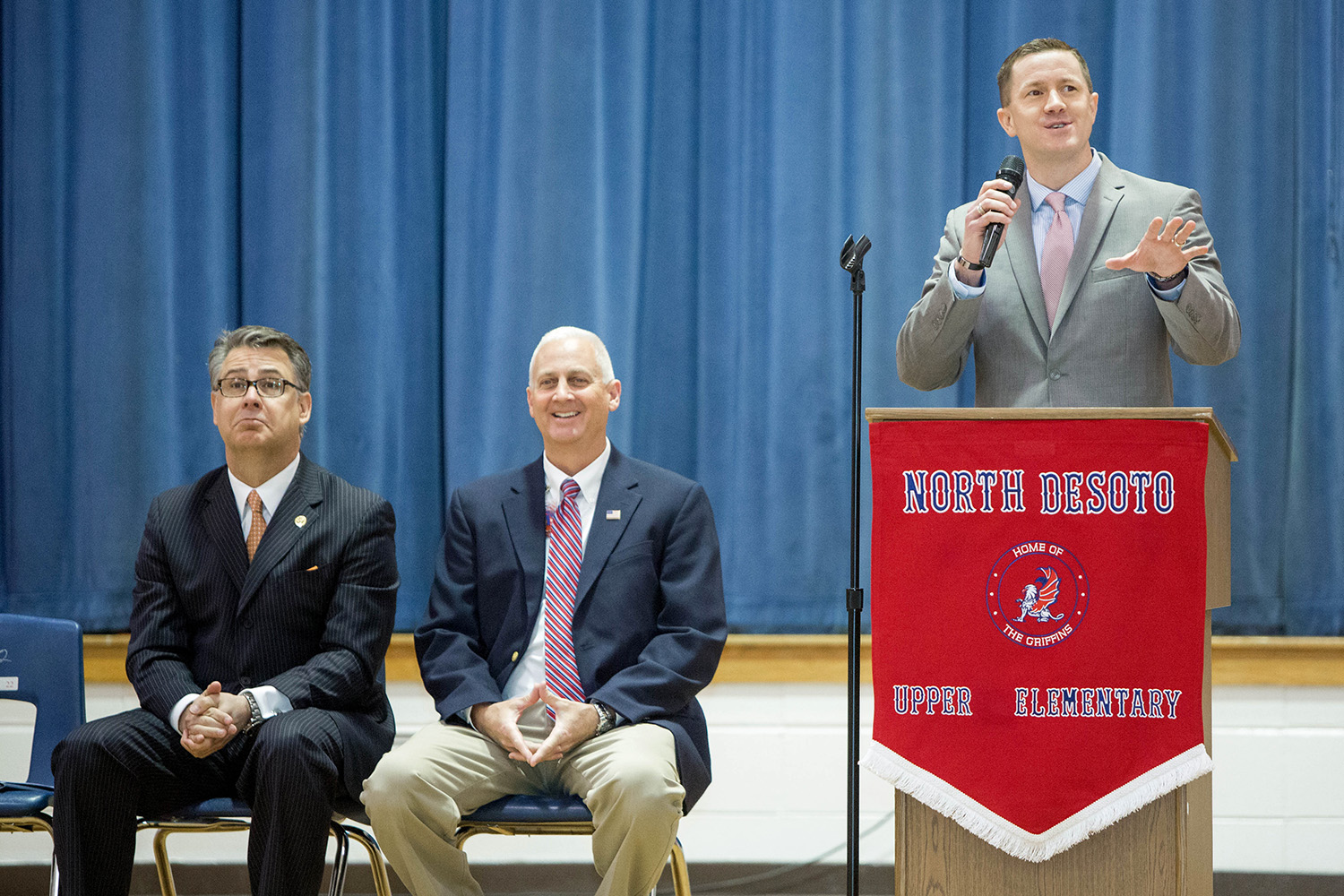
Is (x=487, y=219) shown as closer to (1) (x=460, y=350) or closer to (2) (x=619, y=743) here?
(1) (x=460, y=350)

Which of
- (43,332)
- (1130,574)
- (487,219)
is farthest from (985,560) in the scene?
(43,332)

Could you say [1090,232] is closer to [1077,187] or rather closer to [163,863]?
[1077,187]

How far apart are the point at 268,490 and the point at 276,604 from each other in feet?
0.95

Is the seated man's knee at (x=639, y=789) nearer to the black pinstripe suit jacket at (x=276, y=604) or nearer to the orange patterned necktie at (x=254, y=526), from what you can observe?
the black pinstripe suit jacket at (x=276, y=604)

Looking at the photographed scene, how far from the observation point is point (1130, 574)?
1.93 m

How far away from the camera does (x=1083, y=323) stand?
225 cm

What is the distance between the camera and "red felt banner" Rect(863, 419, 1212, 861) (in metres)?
1.92

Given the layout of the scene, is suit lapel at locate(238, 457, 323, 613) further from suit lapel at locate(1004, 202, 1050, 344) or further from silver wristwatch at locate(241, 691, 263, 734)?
suit lapel at locate(1004, 202, 1050, 344)

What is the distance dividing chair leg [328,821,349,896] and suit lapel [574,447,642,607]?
0.69 meters

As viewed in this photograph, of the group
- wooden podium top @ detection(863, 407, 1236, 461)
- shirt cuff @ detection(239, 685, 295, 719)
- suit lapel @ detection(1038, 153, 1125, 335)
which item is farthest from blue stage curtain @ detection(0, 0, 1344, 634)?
wooden podium top @ detection(863, 407, 1236, 461)

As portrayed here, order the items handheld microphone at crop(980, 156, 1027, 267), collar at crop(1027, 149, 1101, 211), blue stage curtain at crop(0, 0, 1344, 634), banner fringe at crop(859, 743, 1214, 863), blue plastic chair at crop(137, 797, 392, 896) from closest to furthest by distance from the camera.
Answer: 1. banner fringe at crop(859, 743, 1214, 863)
2. handheld microphone at crop(980, 156, 1027, 267)
3. collar at crop(1027, 149, 1101, 211)
4. blue plastic chair at crop(137, 797, 392, 896)
5. blue stage curtain at crop(0, 0, 1344, 634)

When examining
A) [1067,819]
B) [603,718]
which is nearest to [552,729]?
[603,718]

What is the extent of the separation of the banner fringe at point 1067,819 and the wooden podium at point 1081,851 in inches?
1.0

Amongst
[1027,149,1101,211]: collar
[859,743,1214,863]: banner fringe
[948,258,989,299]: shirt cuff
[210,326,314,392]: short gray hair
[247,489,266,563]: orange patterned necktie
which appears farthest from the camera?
[210,326,314,392]: short gray hair
